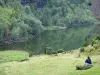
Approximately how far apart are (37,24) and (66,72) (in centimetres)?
14693

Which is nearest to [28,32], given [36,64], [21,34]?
[21,34]

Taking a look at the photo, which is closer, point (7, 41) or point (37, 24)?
point (7, 41)

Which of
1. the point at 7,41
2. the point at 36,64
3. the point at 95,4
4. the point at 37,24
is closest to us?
the point at 95,4

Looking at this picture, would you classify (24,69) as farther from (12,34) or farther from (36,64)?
(12,34)

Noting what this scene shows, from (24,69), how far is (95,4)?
17145 mm

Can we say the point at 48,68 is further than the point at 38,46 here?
No

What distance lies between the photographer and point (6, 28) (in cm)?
17538

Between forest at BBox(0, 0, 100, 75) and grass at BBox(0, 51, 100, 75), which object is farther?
forest at BBox(0, 0, 100, 75)

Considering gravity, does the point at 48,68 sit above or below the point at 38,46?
above

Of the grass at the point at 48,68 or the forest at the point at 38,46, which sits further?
the forest at the point at 38,46

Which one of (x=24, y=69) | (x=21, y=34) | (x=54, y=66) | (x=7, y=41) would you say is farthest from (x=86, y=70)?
(x=21, y=34)

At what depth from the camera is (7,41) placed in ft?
535

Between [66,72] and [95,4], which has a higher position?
[95,4]

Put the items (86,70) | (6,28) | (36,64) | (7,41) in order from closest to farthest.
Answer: (86,70)
(36,64)
(7,41)
(6,28)
